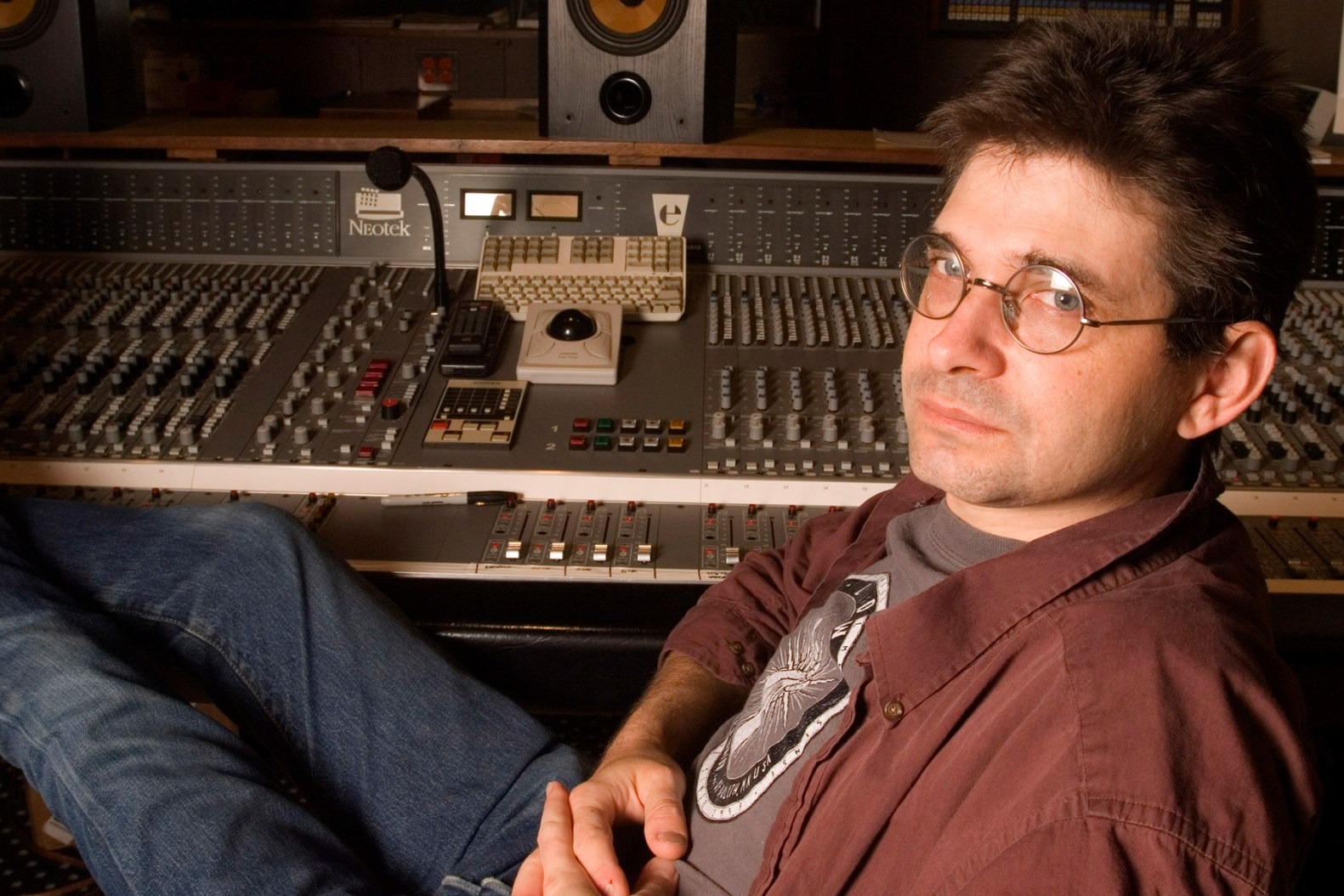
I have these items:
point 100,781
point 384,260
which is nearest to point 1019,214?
point 100,781

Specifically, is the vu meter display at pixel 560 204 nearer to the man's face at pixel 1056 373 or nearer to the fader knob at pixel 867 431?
the fader knob at pixel 867 431

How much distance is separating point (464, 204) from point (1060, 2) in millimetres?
1568

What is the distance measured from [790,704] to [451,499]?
632 mm

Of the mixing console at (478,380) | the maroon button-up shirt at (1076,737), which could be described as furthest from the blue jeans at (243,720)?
the maroon button-up shirt at (1076,737)

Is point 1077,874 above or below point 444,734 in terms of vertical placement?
above

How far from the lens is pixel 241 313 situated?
192 centimetres

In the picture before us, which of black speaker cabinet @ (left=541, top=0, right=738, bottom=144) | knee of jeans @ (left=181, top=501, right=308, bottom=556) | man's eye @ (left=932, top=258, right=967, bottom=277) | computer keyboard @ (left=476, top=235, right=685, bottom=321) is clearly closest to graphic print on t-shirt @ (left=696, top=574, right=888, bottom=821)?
man's eye @ (left=932, top=258, right=967, bottom=277)

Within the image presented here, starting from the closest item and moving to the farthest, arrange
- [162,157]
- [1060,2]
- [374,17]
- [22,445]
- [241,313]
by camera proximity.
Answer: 1. [22,445]
2. [241,313]
3. [162,157]
4. [1060,2]
5. [374,17]

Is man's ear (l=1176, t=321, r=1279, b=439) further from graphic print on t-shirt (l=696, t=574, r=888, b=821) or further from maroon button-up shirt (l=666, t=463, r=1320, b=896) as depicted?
graphic print on t-shirt (l=696, t=574, r=888, b=821)

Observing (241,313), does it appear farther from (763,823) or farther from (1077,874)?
(1077,874)

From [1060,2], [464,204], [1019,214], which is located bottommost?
[464,204]

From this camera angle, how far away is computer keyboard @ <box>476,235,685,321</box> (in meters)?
1.96

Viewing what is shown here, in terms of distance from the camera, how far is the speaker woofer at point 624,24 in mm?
2010

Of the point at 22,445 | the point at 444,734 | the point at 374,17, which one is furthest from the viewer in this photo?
the point at 374,17
